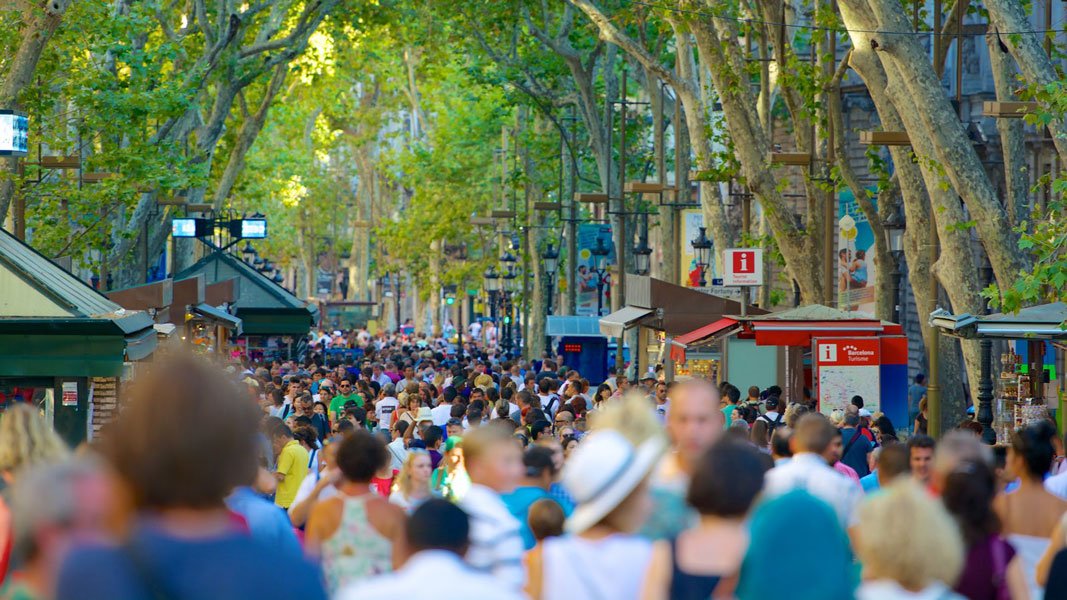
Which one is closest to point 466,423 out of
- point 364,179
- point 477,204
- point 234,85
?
point 234,85

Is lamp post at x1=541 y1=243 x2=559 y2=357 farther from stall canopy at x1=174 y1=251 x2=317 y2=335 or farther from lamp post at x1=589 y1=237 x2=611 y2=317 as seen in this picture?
stall canopy at x1=174 y1=251 x2=317 y2=335

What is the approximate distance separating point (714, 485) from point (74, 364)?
1185 cm

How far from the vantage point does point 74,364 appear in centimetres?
1611

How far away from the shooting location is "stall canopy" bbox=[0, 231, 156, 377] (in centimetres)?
1602

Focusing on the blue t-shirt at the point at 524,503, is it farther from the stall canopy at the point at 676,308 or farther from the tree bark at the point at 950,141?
the stall canopy at the point at 676,308

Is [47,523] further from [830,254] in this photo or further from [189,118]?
[189,118]

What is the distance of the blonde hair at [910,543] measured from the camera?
16.1 ft

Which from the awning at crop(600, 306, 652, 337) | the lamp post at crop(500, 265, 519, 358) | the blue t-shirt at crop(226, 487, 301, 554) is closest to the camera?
the blue t-shirt at crop(226, 487, 301, 554)

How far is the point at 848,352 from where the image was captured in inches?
761

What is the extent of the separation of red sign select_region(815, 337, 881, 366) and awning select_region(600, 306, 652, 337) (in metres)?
7.14

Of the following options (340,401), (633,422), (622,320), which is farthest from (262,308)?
(633,422)

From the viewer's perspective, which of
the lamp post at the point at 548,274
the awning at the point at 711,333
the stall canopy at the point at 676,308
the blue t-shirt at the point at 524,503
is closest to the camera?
the blue t-shirt at the point at 524,503

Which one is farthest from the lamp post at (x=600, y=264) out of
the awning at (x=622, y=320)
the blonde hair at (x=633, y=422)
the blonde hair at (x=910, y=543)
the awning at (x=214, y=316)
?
the blonde hair at (x=910, y=543)

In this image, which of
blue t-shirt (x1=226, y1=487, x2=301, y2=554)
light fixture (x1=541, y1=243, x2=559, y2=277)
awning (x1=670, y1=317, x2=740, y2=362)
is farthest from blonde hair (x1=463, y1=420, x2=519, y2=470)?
light fixture (x1=541, y1=243, x2=559, y2=277)
